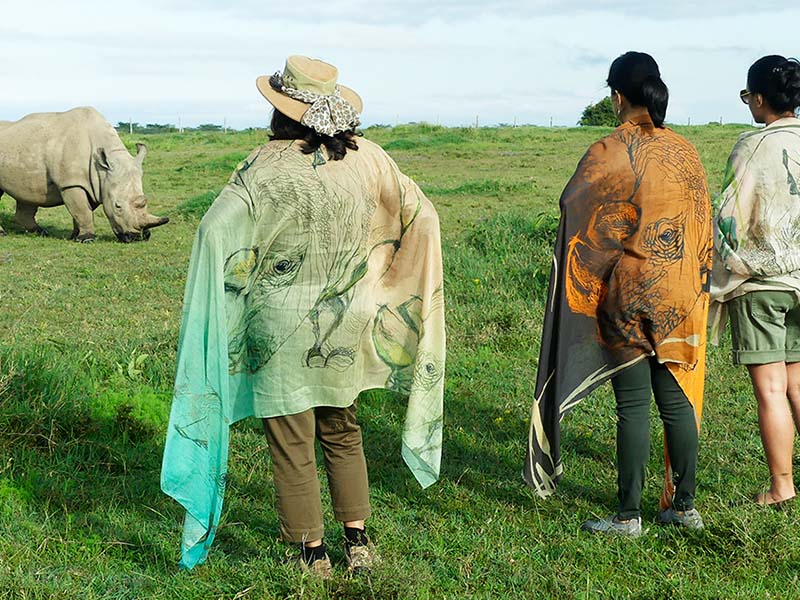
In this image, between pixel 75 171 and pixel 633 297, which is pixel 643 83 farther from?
pixel 75 171

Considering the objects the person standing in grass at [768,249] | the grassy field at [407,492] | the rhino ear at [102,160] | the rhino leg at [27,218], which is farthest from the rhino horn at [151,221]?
the person standing in grass at [768,249]

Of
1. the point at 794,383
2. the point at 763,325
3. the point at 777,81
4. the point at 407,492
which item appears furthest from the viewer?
the point at 407,492

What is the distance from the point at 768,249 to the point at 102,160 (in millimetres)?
11076

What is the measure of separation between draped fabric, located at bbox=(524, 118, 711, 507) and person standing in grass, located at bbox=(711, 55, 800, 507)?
0.26 metres

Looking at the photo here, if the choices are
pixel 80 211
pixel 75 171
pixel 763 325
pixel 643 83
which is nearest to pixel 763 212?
pixel 763 325

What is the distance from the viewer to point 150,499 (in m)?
4.08

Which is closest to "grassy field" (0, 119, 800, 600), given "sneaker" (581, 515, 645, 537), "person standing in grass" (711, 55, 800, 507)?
"sneaker" (581, 515, 645, 537)

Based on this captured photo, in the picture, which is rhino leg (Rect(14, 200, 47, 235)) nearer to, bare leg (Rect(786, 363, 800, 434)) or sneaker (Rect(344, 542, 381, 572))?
sneaker (Rect(344, 542, 381, 572))

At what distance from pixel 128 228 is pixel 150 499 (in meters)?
9.18

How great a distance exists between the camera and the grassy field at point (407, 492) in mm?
3291

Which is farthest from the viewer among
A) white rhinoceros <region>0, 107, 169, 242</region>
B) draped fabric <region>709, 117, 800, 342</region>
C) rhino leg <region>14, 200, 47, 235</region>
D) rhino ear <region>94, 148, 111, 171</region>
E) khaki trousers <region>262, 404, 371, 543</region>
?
rhino leg <region>14, 200, 47, 235</region>

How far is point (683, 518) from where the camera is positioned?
3740mm

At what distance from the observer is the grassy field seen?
3.29m

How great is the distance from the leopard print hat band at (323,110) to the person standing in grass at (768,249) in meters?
1.73
